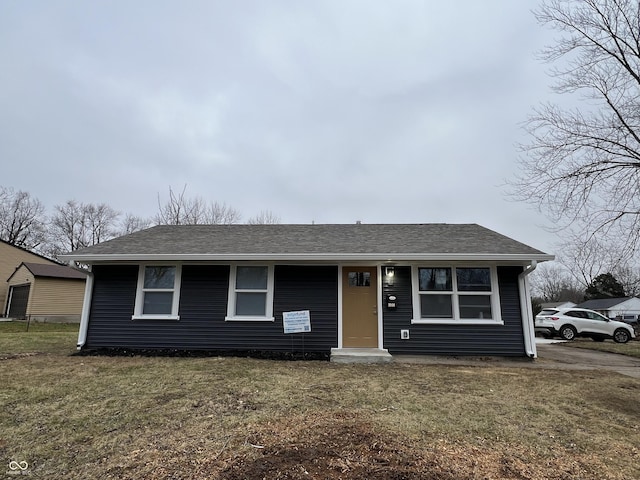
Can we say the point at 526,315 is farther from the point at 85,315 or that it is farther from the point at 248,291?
the point at 85,315

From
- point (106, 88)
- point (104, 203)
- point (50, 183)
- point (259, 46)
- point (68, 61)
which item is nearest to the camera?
point (259, 46)

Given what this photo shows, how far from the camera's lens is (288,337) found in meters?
8.26

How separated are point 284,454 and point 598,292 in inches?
2152

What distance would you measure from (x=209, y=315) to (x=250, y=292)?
3.62 ft

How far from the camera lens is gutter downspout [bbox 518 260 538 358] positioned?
313 inches

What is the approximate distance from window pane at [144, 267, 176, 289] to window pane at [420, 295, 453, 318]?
608cm

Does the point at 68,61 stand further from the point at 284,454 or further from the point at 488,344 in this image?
the point at 488,344

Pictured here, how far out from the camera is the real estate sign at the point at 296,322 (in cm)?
795

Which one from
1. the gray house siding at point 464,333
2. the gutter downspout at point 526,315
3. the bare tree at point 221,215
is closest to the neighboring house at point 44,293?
the bare tree at point 221,215

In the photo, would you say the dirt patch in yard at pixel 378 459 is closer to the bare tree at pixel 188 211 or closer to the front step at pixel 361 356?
the front step at pixel 361 356

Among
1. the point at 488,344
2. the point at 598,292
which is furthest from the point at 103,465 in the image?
the point at 598,292

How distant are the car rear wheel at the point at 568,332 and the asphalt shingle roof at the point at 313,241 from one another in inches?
362

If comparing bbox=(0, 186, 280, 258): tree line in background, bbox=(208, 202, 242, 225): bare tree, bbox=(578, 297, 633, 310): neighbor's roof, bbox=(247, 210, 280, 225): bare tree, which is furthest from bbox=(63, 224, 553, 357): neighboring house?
bbox=(578, 297, 633, 310): neighbor's roof

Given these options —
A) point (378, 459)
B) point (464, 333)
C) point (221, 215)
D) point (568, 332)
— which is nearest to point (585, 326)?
point (568, 332)
